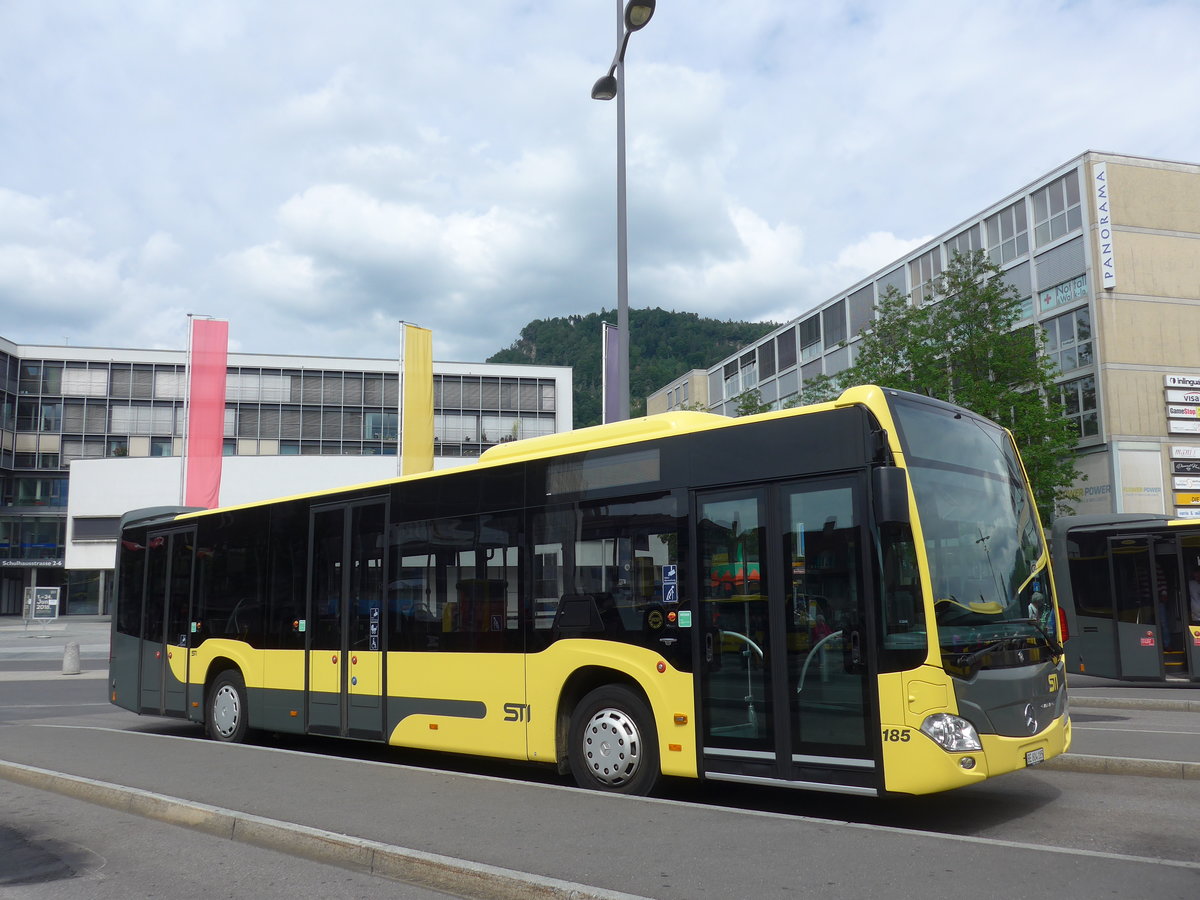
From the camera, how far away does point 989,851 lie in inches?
234

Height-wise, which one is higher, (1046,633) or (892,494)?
(892,494)

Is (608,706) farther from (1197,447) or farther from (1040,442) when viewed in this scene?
(1197,447)

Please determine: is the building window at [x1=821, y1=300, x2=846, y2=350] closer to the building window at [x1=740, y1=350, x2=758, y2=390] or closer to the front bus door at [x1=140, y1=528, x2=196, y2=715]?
the building window at [x1=740, y1=350, x2=758, y2=390]

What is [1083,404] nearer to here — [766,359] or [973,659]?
[766,359]

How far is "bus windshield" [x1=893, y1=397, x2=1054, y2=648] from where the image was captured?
23.2 ft

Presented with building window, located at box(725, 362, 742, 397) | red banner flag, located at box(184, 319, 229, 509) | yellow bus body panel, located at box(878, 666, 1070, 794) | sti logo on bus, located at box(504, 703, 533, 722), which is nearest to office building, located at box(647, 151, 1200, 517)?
red banner flag, located at box(184, 319, 229, 509)

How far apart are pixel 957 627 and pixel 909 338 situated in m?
27.4

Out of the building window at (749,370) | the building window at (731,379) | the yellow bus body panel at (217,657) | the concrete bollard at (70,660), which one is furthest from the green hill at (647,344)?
the yellow bus body panel at (217,657)

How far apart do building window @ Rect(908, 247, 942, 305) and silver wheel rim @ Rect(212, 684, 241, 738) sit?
4356cm

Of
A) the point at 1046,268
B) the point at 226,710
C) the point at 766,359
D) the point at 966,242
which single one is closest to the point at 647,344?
the point at 766,359

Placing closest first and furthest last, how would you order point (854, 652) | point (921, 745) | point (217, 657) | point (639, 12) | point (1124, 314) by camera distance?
point (921, 745), point (854, 652), point (217, 657), point (639, 12), point (1124, 314)

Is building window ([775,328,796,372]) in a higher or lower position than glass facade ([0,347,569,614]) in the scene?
higher

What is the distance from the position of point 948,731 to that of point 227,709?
30.4 feet

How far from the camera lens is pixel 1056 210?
4197 centimetres
